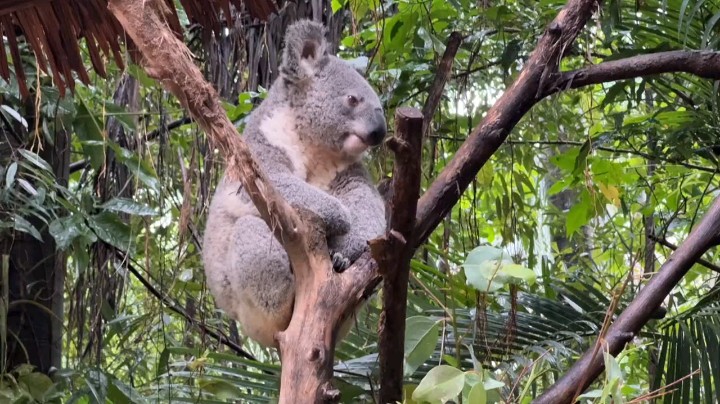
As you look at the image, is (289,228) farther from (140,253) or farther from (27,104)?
(140,253)

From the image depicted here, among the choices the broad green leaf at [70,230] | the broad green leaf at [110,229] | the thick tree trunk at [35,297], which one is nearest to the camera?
the broad green leaf at [70,230]

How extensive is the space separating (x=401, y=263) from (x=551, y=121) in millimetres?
2177

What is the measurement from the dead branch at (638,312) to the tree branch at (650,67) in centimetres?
33

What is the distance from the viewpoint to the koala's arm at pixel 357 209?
221cm

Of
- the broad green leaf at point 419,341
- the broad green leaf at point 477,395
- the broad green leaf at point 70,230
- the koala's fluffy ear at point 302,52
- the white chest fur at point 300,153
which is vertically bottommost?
the broad green leaf at point 477,395

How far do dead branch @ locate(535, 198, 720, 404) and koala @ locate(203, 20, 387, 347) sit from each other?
2.16ft

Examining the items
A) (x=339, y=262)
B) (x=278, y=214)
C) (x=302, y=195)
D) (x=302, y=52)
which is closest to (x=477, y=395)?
(x=278, y=214)

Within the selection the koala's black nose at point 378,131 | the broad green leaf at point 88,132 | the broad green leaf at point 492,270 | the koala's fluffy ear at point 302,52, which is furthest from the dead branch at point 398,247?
the broad green leaf at point 88,132

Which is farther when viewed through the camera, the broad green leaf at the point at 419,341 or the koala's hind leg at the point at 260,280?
the koala's hind leg at the point at 260,280

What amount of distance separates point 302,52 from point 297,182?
420mm

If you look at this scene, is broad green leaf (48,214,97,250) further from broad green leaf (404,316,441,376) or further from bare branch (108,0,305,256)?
broad green leaf (404,316,441,376)

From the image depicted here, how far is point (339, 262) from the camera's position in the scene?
1.97 m

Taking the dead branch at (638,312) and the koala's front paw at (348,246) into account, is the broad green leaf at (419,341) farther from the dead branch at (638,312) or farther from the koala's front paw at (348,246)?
the koala's front paw at (348,246)

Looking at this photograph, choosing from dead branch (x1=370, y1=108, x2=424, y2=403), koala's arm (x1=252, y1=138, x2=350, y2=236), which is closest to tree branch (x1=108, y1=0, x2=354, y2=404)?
Answer: dead branch (x1=370, y1=108, x2=424, y2=403)
